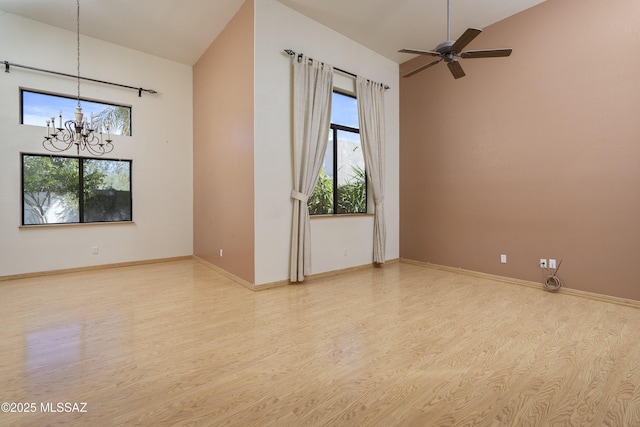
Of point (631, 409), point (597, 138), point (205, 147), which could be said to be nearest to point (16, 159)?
point (205, 147)

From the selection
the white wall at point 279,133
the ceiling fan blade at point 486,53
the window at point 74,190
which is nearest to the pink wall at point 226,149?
the white wall at point 279,133

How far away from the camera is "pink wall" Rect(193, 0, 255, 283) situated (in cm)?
405

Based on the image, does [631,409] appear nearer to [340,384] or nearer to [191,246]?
[340,384]

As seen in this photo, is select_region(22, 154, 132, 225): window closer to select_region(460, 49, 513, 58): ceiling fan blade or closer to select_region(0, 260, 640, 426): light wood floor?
select_region(0, 260, 640, 426): light wood floor

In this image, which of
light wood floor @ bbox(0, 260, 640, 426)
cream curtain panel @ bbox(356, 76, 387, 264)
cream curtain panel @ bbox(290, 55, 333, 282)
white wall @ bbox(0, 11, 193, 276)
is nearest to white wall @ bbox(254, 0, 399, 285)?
cream curtain panel @ bbox(290, 55, 333, 282)

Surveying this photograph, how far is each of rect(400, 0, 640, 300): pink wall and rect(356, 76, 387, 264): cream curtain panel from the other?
742mm

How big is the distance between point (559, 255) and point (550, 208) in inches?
24.4

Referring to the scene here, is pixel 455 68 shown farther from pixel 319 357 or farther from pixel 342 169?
pixel 319 357

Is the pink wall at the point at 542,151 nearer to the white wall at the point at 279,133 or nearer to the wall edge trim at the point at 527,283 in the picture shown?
the wall edge trim at the point at 527,283

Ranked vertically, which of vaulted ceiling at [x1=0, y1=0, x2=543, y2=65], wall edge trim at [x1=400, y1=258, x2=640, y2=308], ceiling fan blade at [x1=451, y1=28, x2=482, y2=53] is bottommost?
wall edge trim at [x1=400, y1=258, x2=640, y2=308]

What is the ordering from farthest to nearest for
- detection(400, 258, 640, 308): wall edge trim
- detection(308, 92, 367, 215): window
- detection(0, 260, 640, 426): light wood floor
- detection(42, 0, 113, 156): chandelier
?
detection(308, 92, 367, 215): window → detection(42, 0, 113, 156): chandelier → detection(400, 258, 640, 308): wall edge trim → detection(0, 260, 640, 426): light wood floor

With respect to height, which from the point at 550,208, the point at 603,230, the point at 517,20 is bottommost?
the point at 603,230

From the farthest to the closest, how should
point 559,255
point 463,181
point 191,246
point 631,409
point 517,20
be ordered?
1. point 191,246
2. point 463,181
3. point 517,20
4. point 559,255
5. point 631,409

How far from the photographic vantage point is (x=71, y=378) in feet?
6.47
